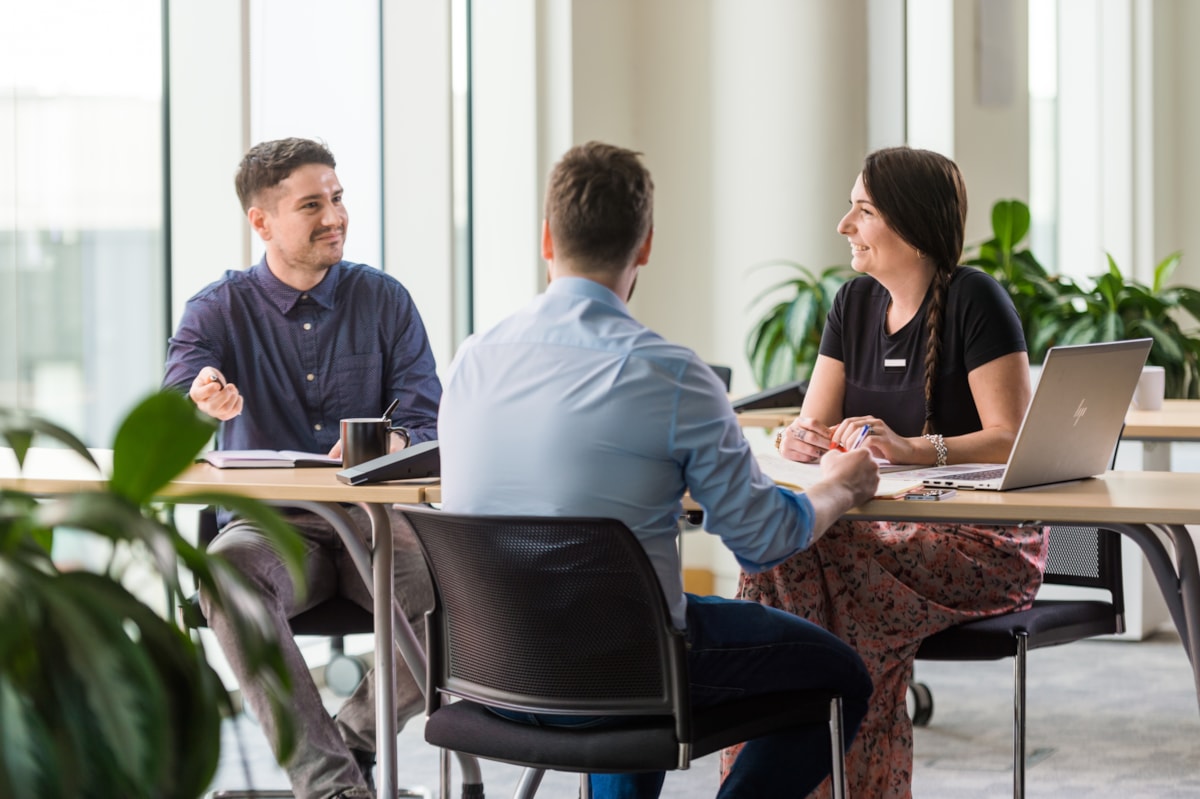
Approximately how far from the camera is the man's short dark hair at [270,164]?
3.03 m

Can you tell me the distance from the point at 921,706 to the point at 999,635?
4.36 feet

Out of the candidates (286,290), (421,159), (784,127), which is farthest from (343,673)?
(784,127)

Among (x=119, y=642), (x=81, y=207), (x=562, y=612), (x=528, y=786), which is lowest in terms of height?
(x=528, y=786)

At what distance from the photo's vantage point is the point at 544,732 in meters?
1.78

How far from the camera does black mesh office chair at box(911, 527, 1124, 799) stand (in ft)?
7.68

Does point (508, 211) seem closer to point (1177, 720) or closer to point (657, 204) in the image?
point (657, 204)

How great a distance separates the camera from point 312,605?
104 inches

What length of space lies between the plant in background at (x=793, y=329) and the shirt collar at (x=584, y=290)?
9.18 ft

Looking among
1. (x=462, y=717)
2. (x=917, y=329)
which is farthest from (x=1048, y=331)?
(x=462, y=717)

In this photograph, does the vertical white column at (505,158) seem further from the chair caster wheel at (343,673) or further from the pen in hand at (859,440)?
the pen in hand at (859,440)

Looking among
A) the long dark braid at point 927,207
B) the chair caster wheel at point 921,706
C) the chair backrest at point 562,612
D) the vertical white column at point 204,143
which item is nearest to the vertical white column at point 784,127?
the chair caster wheel at point 921,706

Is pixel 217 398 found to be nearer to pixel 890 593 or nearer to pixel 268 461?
pixel 268 461

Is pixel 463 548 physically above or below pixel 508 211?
below

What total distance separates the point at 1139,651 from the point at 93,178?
3.33m
